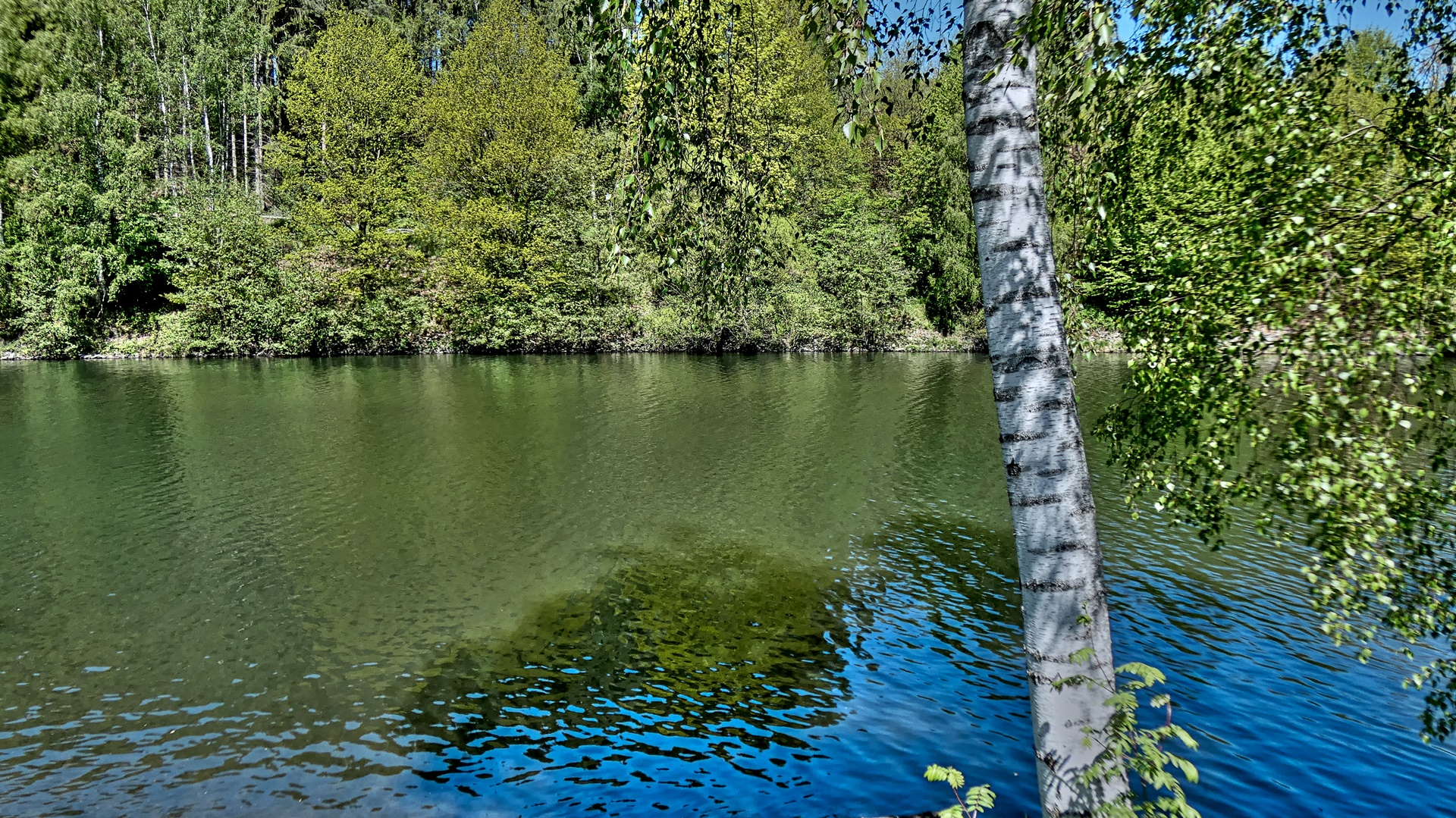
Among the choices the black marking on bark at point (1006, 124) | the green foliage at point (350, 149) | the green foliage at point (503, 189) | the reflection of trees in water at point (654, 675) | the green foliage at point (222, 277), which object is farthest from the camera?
the green foliage at point (503, 189)

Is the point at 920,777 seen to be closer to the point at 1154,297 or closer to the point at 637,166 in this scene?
the point at 1154,297

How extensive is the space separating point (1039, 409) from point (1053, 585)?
0.75 m

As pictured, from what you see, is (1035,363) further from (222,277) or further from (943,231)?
(222,277)

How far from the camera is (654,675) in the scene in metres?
8.68

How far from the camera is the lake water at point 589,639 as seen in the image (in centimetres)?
668

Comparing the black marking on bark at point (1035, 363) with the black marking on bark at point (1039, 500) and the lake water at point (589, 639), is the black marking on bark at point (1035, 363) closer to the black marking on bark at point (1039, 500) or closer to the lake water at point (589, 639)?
the black marking on bark at point (1039, 500)

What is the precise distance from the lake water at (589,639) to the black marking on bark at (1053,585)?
386 cm

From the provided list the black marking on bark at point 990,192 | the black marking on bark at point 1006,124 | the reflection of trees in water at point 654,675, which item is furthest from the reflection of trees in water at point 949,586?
the black marking on bark at point 1006,124

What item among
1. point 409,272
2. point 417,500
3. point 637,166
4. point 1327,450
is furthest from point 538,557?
point 409,272

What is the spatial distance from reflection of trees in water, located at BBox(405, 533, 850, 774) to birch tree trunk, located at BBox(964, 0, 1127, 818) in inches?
168

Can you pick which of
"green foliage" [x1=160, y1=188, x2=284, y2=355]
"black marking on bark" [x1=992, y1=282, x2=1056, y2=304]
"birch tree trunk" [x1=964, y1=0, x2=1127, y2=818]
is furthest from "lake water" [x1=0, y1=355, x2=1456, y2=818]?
"green foliage" [x1=160, y1=188, x2=284, y2=355]

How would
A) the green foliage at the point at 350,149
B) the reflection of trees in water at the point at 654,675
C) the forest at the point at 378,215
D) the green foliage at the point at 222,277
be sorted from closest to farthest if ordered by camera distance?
the reflection of trees in water at the point at 654,675 → the forest at the point at 378,215 → the green foliage at the point at 222,277 → the green foliage at the point at 350,149

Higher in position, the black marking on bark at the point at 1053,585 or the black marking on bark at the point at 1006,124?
the black marking on bark at the point at 1006,124

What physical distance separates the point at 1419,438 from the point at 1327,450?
84 cm
